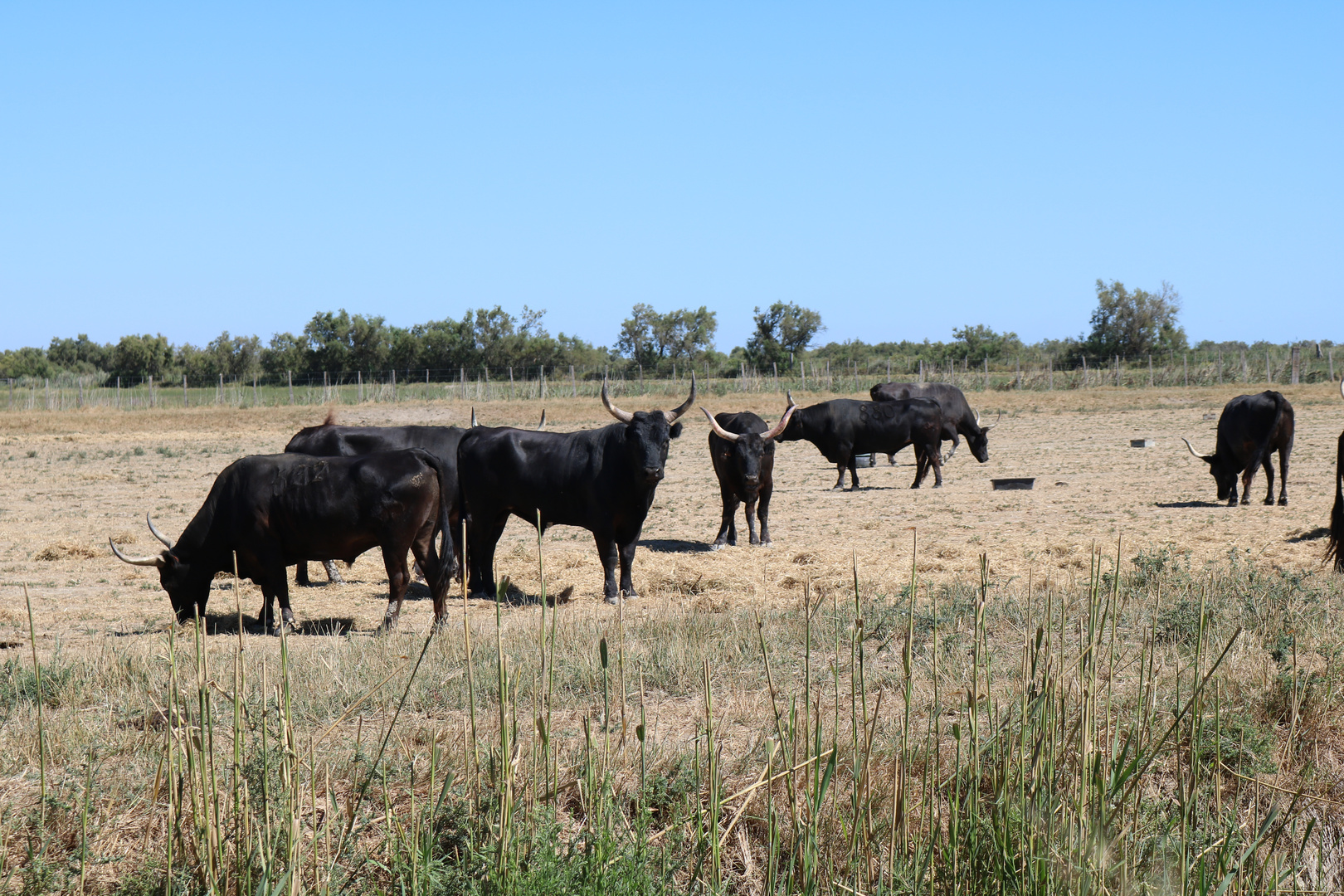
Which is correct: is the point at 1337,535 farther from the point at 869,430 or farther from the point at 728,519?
the point at 869,430

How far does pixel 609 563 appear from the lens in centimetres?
1085

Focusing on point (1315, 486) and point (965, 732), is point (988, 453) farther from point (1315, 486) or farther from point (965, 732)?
point (965, 732)

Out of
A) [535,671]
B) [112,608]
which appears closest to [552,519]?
[112,608]

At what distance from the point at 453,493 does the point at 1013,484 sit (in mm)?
10136

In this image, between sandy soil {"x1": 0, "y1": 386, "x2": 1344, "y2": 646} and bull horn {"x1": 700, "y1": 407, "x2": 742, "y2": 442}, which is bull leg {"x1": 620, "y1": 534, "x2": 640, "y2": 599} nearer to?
sandy soil {"x1": 0, "y1": 386, "x2": 1344, "y2": 646}

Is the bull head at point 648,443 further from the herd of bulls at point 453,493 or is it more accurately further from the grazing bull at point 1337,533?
the grazing bull at point 1337,533

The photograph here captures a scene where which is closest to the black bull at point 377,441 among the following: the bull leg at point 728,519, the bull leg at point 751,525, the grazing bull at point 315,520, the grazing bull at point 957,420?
the grazing bull at point 315,520

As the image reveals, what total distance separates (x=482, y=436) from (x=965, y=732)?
7518 mm

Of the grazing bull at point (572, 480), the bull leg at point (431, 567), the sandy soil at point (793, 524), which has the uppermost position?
the grazing bull at point (572, 480)

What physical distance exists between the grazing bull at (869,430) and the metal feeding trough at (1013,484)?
1.22 m

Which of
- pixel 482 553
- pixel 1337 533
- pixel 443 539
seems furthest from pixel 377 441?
pixel 1337 533

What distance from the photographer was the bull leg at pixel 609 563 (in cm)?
1070

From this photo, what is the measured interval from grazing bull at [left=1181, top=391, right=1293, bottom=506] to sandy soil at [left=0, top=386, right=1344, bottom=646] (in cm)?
48

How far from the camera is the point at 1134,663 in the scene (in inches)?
256
